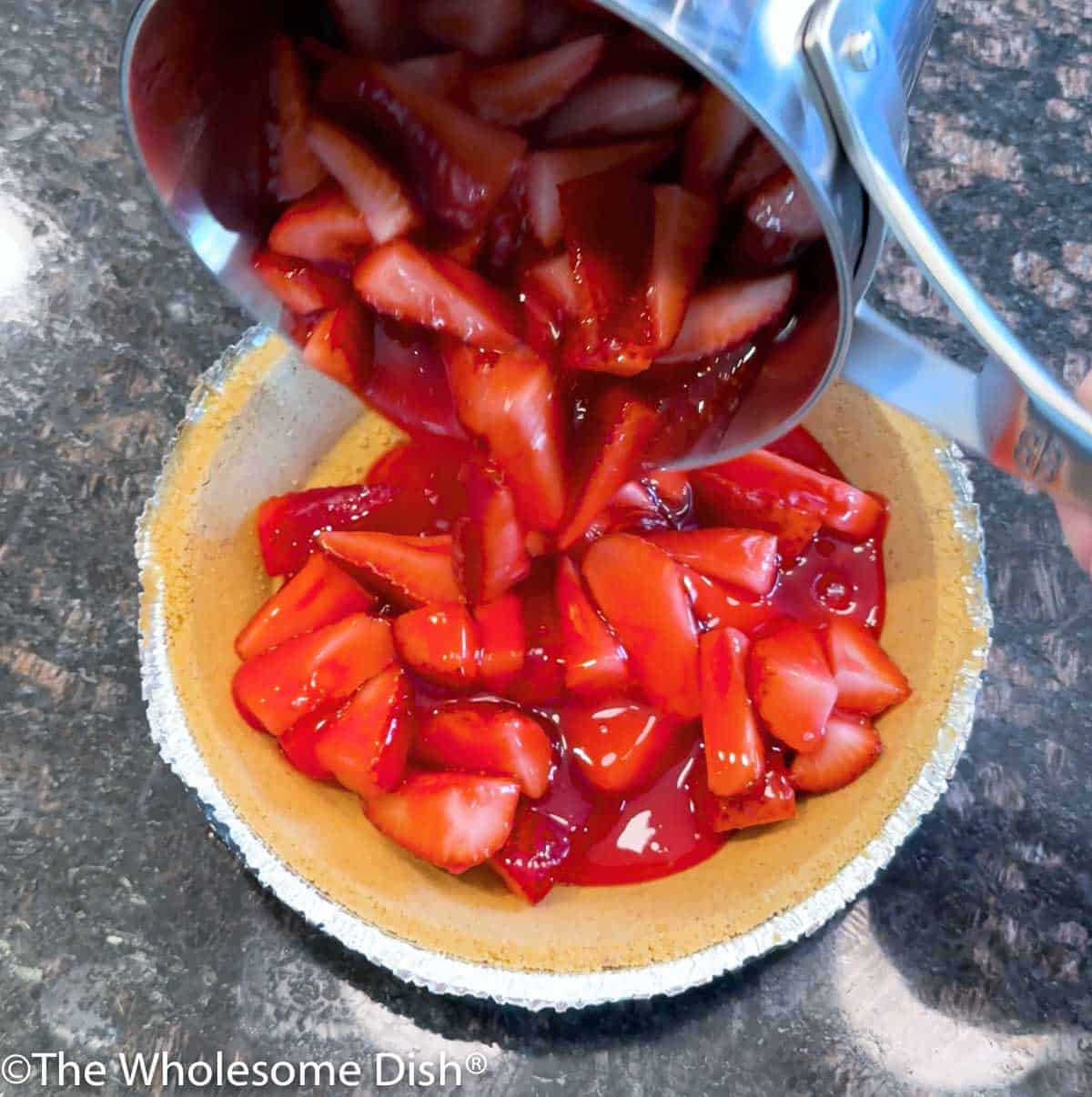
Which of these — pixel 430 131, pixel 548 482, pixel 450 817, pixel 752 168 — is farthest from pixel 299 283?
pixel 450 817

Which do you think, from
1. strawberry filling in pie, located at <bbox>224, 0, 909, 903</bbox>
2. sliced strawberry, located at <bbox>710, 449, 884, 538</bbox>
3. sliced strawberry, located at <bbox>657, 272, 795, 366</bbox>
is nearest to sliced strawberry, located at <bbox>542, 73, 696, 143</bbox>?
strawberry filling in pie, located at <bbox>224, 0, 909, 903</bbox>

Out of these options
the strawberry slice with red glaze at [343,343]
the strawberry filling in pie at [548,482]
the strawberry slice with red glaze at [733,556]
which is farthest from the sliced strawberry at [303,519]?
the strawberry slice with red glaze at [733,556]

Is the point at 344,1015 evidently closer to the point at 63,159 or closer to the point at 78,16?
the point at 63,159

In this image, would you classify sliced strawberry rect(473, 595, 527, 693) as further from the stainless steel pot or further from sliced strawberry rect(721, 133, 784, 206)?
sliced strawberry rect(721, 133, 784, 206)

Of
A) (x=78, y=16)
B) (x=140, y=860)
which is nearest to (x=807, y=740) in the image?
(x=140, y=860)

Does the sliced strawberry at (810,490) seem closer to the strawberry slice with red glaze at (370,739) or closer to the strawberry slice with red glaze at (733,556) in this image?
the strawberry slice with red glaze at (733,556)

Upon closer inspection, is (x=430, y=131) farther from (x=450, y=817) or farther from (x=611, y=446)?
(x=450, y=817)
